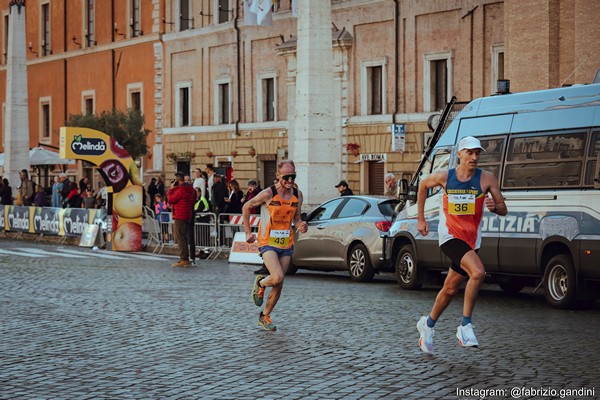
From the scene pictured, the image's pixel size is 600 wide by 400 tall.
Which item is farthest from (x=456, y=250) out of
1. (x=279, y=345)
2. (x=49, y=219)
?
(x=49, y=219)

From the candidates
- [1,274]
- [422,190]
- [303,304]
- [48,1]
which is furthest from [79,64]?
[422,190]

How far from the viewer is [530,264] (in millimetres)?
17500

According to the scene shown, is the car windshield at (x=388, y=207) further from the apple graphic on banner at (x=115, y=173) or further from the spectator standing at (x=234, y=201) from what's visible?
the apple graphic on banner at (x=115, y=173)

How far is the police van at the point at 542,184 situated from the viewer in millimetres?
16578

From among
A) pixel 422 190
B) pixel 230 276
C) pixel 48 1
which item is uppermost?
pixel 48 1

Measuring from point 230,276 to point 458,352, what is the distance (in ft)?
37.8

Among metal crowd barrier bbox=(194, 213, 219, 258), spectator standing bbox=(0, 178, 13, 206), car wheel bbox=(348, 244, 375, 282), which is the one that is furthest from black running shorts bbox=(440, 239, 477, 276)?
spectator standing bbox=(0, 178, 13, 206)

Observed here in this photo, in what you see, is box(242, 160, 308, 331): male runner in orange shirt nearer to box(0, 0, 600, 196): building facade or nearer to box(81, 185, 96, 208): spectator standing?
box(0, 0, 600, 196): building facade

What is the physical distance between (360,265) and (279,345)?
9571 mm

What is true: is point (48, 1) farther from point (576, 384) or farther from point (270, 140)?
point (576, 384)

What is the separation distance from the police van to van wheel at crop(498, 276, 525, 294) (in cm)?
15

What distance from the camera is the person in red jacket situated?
87.1ft

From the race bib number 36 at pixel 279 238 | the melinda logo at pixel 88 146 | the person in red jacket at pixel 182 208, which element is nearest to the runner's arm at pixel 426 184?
the race bib number 36 at pixel 279 238

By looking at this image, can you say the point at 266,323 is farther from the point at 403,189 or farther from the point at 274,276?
the point at 403,189
